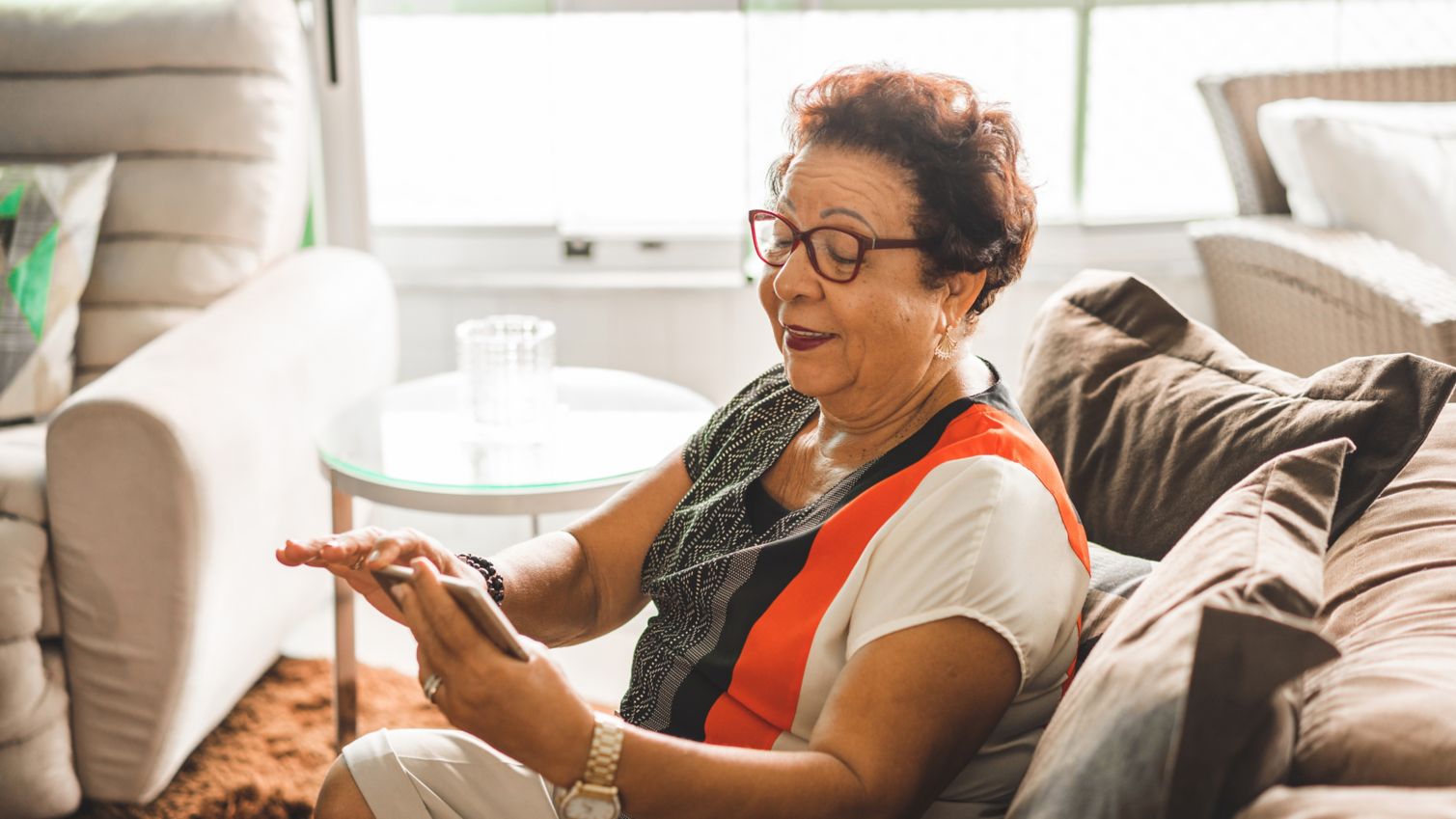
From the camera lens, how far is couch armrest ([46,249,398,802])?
5.68 ft

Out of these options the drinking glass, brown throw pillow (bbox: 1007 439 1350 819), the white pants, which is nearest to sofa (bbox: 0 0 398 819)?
the drinking glass

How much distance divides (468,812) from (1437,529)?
82cm

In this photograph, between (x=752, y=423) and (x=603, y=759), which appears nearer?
(x=603, y=759)

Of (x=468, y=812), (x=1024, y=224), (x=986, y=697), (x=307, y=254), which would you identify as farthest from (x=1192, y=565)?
(x=307, y=254)

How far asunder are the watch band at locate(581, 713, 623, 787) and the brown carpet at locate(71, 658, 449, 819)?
1089mm

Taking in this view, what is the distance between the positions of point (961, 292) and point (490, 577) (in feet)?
1.75

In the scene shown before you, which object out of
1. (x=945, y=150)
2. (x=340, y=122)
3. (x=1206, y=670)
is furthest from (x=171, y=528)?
(x=1206, y=670)

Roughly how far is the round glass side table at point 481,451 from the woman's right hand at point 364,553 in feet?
1.80

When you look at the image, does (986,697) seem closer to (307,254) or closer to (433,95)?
(307,254)

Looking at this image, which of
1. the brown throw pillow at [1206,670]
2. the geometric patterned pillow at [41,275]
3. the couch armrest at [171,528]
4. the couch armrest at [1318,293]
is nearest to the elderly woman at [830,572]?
the brown throw pillow at [1206,670]

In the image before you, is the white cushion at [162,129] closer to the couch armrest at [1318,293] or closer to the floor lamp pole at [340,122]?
the floor lamp pole at [340,122]

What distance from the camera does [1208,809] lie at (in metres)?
0.70

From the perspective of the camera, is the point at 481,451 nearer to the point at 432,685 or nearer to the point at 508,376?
the point at 508,376

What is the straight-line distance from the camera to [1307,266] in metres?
2.15
